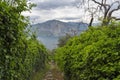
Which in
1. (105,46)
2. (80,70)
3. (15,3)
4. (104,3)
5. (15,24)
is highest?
(104,3)

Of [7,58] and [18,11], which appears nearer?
[7,58]

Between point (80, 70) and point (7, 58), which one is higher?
point (7, 58)

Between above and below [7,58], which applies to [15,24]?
above

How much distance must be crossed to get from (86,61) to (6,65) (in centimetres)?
292

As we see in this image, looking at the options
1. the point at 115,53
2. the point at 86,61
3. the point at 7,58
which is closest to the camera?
the point at 7,58

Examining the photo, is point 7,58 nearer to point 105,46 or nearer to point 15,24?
point 15,24

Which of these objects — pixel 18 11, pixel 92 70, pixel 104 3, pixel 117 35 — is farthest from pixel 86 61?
pixel 104 3

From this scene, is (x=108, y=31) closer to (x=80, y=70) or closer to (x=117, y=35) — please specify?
(x=117, y=35)

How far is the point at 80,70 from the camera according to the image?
10750 mm

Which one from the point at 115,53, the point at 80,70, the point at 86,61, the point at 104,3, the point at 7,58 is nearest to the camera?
the point at 7,58

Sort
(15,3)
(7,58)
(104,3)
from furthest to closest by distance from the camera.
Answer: (104,3) < (15,3) < (7,58)

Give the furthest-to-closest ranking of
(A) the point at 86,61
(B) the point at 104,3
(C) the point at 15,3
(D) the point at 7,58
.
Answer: (B) the point at 104,3, (A) the point at 86,61, (C) the point at 15,3, (D) the point at 7,58

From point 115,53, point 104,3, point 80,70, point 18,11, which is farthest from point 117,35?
point 104,3

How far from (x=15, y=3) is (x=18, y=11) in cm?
37
